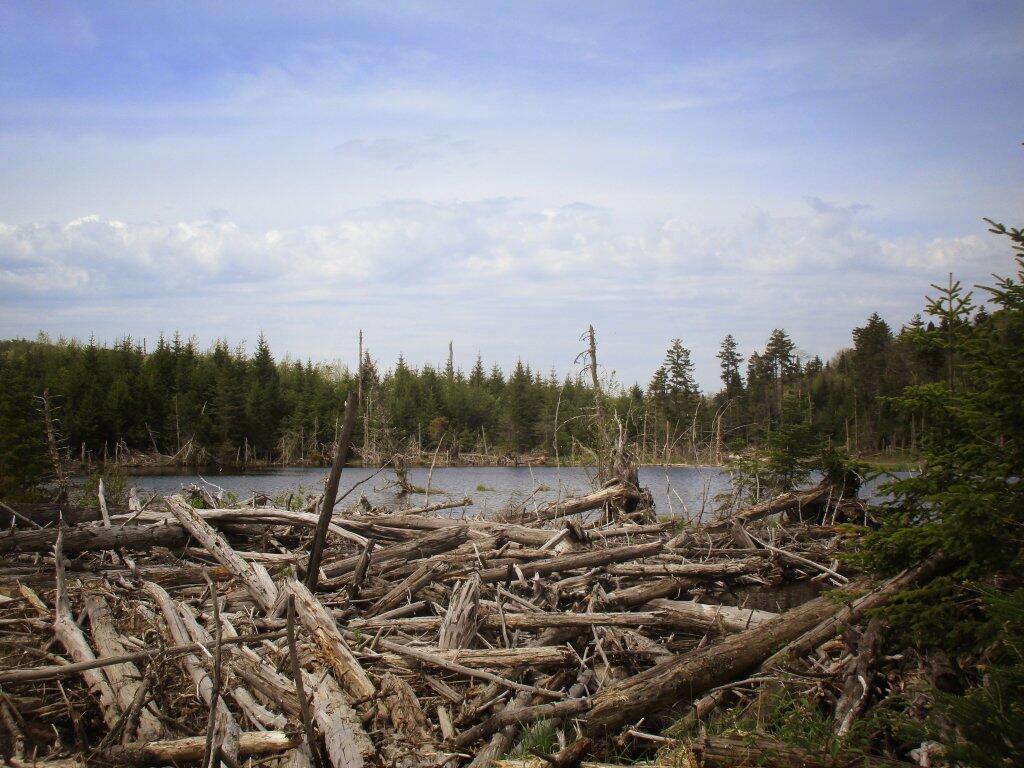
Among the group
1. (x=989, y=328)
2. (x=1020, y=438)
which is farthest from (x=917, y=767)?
(x=989, y=328)

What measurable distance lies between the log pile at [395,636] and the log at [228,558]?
0.03 metres

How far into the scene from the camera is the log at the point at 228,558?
7259mm

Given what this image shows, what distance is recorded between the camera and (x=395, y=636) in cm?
655

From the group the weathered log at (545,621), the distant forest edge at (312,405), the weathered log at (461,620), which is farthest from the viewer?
the distant forest edge at (312,405)

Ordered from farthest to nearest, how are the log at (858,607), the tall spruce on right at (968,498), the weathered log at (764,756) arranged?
the log at (858,607)
the tall spruce on right at (968,498)
the weathered log at (764,756)

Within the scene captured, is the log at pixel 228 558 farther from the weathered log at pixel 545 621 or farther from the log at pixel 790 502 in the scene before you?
the log at pixel 790 502

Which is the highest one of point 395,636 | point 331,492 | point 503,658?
point 331,492

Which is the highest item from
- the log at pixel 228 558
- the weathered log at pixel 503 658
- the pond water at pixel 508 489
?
the log at pixel 228 558

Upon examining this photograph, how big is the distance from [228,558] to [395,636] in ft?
8.80

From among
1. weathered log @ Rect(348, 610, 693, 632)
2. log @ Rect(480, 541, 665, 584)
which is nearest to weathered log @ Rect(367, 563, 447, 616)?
weathered log @ Rect(348, 610, 693, 632)

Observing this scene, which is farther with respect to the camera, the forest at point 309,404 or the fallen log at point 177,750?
the forest at point 309,404

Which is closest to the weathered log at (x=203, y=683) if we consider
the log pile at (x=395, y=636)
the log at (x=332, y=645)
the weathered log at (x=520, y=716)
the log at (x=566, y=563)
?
the log pile at (x=395, y=636)

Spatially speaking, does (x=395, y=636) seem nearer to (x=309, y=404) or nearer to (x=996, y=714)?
(x=996, y=714)

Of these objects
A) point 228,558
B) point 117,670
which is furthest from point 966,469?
point 228,558
